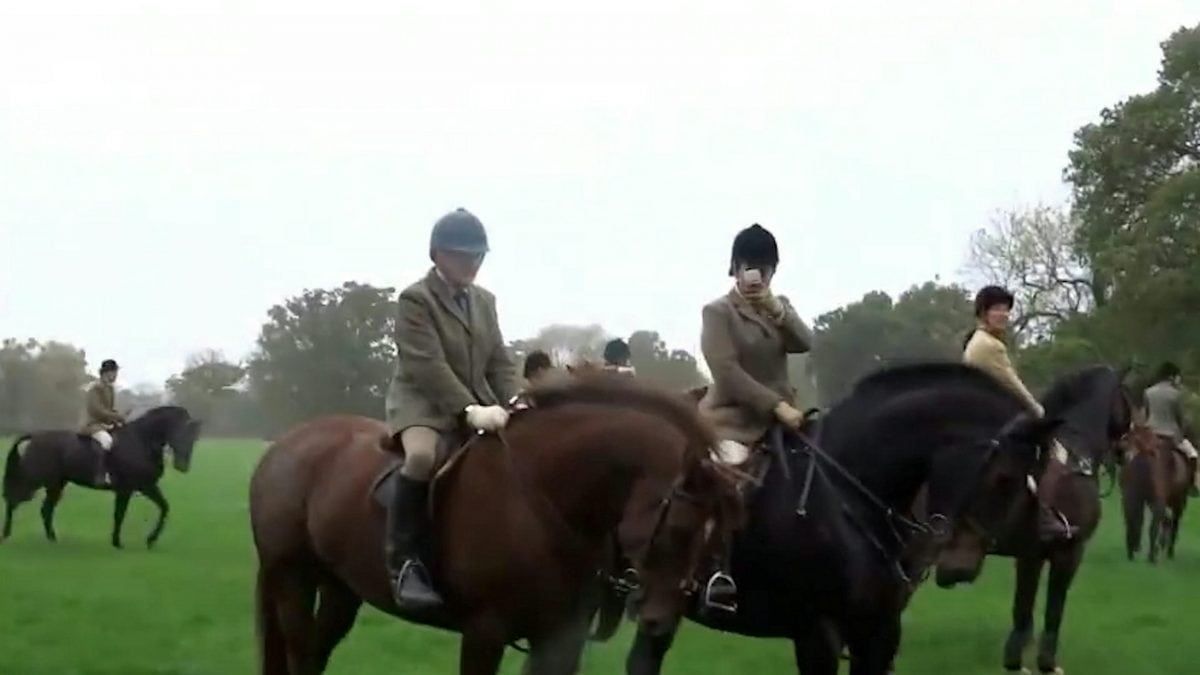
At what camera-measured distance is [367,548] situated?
6793mm

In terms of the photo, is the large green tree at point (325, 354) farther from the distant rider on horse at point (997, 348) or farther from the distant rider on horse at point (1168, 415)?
the distant rider on horse at point (997, 348)

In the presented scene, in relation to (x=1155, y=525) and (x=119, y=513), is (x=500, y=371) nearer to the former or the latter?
(x=1155, y=525)

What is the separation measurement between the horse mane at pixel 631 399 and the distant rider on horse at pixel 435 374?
0.21 metres

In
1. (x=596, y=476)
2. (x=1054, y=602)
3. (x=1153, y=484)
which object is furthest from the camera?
(x=1153, y=484)

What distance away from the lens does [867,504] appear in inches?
266

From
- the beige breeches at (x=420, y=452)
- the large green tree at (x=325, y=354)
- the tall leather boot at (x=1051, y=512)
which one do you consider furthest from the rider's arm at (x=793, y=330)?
the large green tree at (x=325, y=354)

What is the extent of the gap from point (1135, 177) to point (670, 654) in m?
31.2

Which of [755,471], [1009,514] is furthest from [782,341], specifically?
[1009,514]

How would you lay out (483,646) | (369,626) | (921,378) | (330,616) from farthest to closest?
1. (369,626)
2. (330,616)
3. (921,378)
4. (483,646)

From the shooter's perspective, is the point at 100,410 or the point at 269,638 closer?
the point at 269,638

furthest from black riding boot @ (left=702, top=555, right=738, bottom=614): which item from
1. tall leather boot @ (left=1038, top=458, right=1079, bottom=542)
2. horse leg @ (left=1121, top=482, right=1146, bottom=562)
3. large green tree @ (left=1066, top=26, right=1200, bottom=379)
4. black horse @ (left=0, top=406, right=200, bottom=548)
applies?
large green tree @ (left=1066, top=26, right=1200, bottom=379)

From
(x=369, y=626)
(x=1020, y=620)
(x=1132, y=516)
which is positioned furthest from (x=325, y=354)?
(x=1020, y=620)

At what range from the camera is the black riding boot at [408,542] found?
→ 20.6 ft

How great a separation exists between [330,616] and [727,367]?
2.28 m
